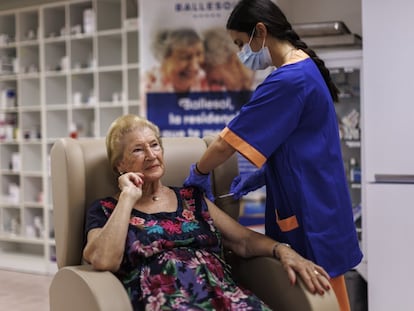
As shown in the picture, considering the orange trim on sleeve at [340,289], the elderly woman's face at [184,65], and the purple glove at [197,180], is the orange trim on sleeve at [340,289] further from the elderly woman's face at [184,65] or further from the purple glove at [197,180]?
the elderly woman's face at [184,65]

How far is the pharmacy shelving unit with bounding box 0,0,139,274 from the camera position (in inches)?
182

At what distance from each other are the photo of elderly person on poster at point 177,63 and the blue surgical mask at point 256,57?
208 centimetres

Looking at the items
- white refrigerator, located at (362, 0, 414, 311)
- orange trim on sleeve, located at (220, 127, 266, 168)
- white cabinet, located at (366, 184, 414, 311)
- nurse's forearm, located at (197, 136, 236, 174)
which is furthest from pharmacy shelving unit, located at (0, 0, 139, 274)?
orange trim on sleeve, located at (220, 127, 266, 168)

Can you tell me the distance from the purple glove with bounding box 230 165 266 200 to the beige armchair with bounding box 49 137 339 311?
0.31 feet

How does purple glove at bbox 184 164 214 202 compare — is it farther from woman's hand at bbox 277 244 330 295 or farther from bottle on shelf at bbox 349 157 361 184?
bottle on shelf at bbox 349 157 361 184

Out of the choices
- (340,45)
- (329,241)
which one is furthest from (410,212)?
(329,241)

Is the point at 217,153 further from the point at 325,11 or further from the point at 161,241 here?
the point at 325,11

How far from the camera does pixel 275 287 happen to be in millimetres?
1766

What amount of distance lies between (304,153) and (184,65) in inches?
98.2

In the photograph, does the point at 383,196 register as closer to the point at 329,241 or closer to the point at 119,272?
the point at 329,241

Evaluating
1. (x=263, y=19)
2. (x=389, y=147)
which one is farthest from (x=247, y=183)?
(x=389, y=147)

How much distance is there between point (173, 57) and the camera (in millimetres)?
4051

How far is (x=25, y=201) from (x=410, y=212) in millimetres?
3440

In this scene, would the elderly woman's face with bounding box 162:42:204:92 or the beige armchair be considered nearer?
the beige armchair
